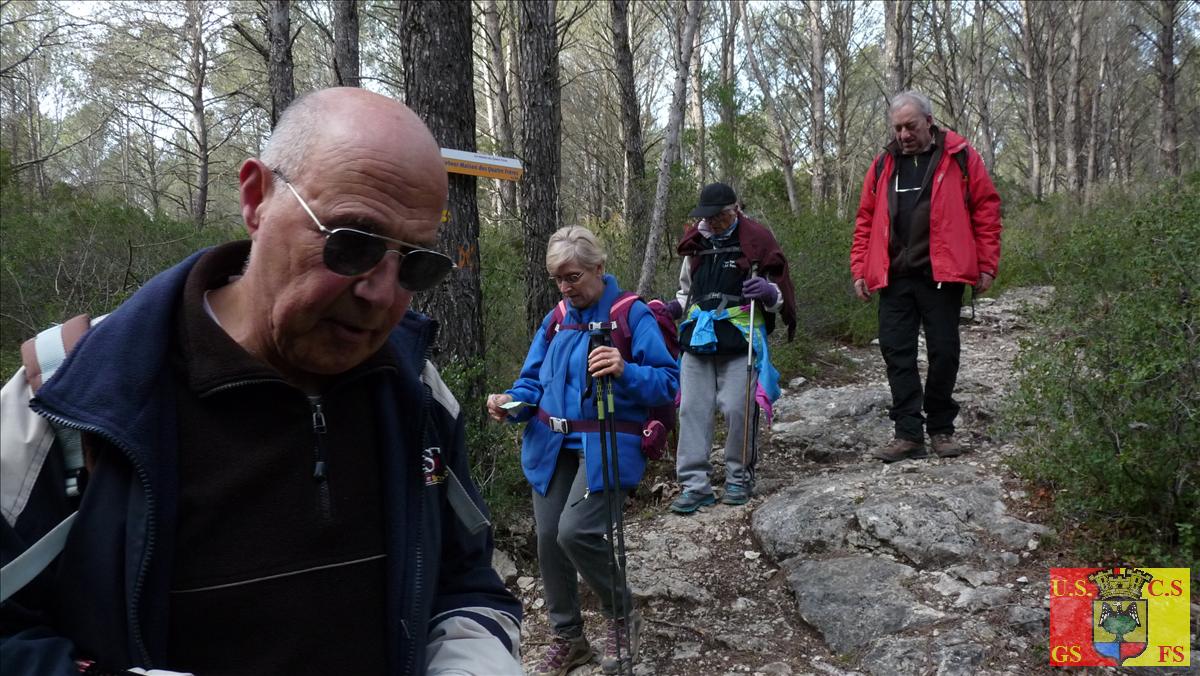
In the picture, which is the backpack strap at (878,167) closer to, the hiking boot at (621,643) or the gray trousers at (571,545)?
the gray trousers at (571,545)

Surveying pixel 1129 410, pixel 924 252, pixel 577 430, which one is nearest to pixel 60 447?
pixel 577 430

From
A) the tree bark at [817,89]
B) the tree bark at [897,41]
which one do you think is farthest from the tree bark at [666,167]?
the tree bark at [817,89]

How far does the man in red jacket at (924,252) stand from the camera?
18.1 feet

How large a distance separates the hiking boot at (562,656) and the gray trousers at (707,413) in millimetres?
1778

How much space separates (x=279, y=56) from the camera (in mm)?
10258

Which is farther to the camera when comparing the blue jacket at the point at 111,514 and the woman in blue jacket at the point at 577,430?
the woman in blue jacket at the point at 577,430

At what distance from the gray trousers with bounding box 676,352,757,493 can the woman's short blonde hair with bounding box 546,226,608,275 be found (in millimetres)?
1938

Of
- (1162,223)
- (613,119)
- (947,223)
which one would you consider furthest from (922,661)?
(613,119)

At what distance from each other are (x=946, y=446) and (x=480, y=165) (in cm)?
377

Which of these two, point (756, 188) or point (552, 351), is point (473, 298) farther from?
point (756, 188)

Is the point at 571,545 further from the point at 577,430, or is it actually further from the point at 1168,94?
the point at 1168,94

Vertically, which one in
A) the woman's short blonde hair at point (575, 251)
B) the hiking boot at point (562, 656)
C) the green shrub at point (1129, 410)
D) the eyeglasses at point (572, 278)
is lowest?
the hiking boot at point (562, 656)

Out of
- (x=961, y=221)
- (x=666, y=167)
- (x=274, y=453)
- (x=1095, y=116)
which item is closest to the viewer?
(x=274, y=453)

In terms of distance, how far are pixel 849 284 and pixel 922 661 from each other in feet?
23.4
